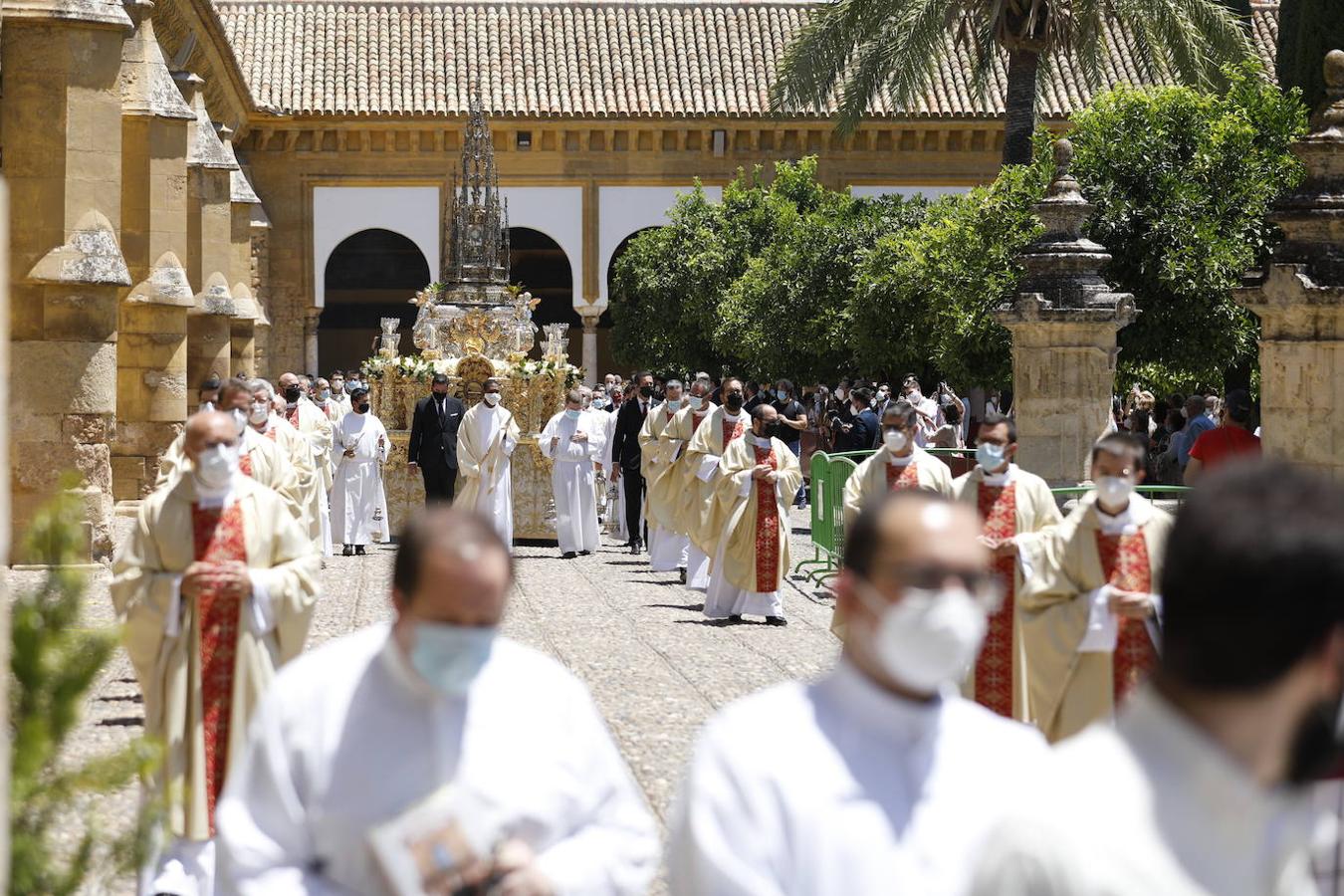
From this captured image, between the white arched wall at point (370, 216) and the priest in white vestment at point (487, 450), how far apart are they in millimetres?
25848

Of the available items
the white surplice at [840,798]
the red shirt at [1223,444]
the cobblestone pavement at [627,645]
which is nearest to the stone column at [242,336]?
the cobblestone pavement at [627,645]

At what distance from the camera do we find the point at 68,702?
3391 mm

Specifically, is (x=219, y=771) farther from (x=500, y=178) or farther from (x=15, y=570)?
(x=500, y=178)

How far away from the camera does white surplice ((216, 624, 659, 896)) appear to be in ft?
10.6

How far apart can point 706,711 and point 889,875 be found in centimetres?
672

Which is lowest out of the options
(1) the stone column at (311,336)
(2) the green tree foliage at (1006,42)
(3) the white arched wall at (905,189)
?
(1) the stone column at (311,336)

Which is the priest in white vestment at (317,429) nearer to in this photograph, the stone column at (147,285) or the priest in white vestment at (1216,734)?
the stone column at (147,285)

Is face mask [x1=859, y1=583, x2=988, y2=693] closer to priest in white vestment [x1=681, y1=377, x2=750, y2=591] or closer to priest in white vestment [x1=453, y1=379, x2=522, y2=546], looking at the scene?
priest in white vestment [x1=681, y1=377, x2=750, y2=591]

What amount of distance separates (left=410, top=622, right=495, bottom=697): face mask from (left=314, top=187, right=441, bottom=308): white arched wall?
4083 centimetres

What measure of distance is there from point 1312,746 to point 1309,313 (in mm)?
11143

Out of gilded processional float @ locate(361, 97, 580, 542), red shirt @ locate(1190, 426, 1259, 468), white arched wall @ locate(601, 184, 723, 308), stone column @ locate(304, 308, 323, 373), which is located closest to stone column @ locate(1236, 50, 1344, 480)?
red shirt @ locate(1190, 426, 1259, 468)

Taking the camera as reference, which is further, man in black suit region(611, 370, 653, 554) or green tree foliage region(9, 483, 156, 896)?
man in black suit region(611, 370, 653, 554)

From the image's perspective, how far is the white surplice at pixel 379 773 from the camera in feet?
10.6

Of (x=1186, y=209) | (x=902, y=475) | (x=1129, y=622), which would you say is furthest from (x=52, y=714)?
(x=1186, y=209)
